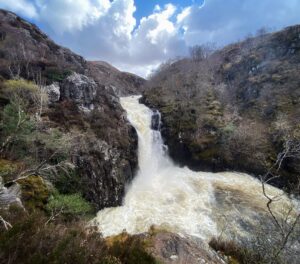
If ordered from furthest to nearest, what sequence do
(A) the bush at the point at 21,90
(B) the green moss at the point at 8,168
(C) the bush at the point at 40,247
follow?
(A) the bush at the point at 21,90 → (B) the green moss at the point at 8,168 → (C) the bush at the point at 40,247

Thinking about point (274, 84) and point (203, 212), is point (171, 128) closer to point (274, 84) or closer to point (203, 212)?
point (203, 212)

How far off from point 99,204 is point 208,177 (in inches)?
449

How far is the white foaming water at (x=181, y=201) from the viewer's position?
14590 millimetres

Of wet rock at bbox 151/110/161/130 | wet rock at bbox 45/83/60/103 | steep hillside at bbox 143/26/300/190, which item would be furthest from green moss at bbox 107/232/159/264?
wet rock at bbox 151/110/161/130

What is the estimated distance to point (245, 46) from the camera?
5409cm

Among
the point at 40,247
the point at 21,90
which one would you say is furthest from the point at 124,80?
the point at 40,247

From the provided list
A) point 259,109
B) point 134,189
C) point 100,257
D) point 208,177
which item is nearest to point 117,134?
point 134,189

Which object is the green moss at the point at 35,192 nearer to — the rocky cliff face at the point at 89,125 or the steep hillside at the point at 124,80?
the rocky cliff face at the point at 89,125

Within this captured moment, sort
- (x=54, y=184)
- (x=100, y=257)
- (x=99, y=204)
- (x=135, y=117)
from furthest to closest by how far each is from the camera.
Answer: (x=135, y=117) < (x=99, y=204) < (x=54, y=184) < (x=100, y=257)

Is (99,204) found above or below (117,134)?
below

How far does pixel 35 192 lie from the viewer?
39.8ft

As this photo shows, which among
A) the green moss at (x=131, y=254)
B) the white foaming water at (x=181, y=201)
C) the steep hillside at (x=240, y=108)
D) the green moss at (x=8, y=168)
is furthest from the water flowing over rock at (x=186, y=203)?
the green moss at (x=131, y=254)

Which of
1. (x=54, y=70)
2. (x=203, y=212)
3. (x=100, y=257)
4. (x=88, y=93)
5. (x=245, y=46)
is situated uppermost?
(x=245, y=46)

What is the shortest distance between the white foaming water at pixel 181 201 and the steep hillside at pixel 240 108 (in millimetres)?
2331
